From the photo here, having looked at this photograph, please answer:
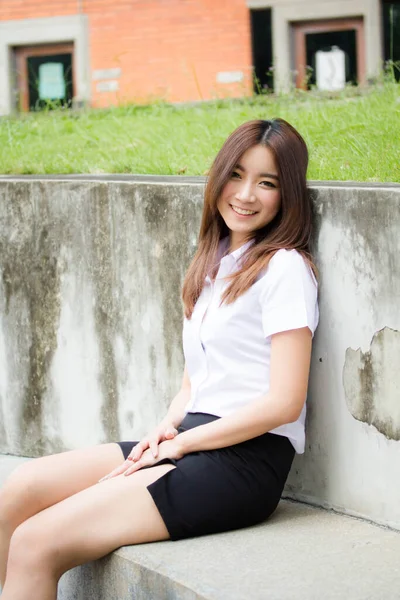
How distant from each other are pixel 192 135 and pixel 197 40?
555 cm

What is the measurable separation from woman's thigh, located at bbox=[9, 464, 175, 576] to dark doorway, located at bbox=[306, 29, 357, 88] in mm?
8583

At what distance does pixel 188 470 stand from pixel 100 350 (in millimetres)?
1365

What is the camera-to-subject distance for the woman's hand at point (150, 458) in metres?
3.16

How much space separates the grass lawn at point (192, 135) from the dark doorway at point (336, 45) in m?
3.65

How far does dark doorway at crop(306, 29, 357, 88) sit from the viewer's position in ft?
36.7

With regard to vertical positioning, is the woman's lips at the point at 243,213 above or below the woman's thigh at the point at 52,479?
above

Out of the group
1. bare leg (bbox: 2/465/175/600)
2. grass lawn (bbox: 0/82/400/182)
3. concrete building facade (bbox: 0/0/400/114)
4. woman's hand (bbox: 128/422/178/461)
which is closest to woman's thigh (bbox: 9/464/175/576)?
bare leg (bbox: 2/465/175/600)

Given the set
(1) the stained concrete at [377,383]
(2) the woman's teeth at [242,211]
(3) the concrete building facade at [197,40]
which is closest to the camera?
(1) the stained concrete at [377,383]

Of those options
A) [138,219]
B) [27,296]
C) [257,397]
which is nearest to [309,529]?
[257,397]

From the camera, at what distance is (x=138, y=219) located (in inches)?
162

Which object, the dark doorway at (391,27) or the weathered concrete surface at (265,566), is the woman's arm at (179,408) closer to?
the weathered concrete surface at (265,566)

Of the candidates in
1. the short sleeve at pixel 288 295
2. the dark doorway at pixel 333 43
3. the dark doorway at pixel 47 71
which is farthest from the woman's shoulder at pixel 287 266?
the dark doorway at pixel 47 71

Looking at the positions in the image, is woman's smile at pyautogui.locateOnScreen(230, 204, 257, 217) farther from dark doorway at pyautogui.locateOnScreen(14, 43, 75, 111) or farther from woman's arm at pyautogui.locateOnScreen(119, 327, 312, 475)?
dark doorway at pyautogui.locateOnScreen(14, 43, 75, 111)

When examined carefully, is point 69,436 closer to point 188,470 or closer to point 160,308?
point 160,308
